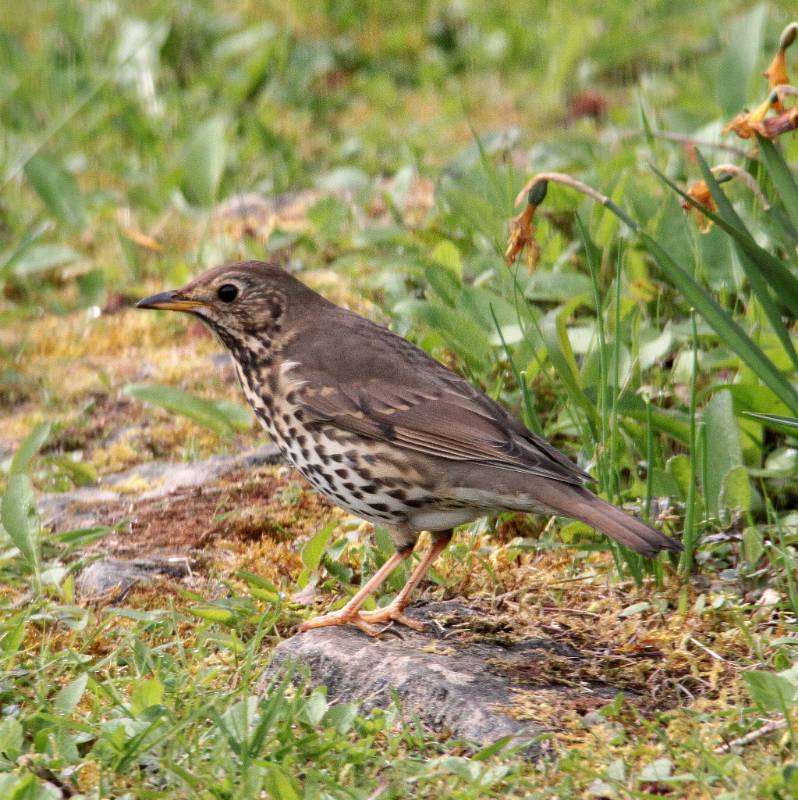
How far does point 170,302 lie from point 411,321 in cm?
120

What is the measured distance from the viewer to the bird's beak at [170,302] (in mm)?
4770

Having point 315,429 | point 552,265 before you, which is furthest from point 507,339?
point 315,429

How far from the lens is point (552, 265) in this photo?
19.0 ft

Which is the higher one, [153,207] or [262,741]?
[153,207]

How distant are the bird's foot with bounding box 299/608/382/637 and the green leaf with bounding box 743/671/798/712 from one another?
115 centimetres

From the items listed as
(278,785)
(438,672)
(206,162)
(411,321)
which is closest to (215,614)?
(438,672)

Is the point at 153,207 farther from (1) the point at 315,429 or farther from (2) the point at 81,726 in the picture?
(2) the point at 81,726

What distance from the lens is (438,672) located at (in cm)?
379

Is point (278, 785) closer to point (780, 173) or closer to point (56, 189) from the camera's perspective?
point (780, 173)

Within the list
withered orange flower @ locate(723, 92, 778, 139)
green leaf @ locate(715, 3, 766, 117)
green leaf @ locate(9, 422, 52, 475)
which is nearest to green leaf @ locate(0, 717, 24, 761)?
green leaf @ locate(9, 422, 52, 475)

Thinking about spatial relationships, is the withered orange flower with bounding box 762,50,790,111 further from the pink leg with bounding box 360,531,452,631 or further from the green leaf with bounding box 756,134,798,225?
the pink leg with bounding box 360,531,452,631

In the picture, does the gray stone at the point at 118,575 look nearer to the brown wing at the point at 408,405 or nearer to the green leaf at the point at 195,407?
the brown wing at the point at 408,405

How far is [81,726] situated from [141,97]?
5559 mm

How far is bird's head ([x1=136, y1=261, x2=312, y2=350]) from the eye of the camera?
15.7 feet
